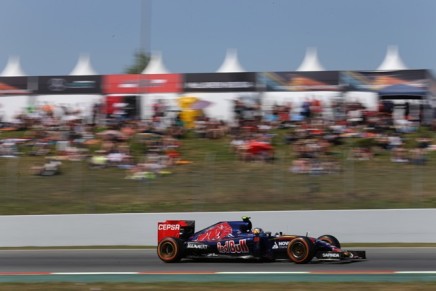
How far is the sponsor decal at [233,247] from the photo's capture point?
38.3ft

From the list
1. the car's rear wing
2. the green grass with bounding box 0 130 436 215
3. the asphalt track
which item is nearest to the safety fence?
the green grass with bounding box 0 130 436 215

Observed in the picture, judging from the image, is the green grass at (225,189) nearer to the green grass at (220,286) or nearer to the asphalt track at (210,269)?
the asphalt track at (210,269)

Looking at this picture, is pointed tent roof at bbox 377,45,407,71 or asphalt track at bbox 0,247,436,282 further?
pointed tent roof at bbox 377,45,407,71

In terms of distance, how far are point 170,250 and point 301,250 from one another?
2.37 meters

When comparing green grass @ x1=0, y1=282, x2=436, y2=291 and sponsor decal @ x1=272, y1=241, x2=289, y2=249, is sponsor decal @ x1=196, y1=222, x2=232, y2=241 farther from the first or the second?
green grass @ x1=0, y1=282, x2=436, y2=291

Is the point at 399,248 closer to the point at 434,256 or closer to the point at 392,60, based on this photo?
the point at 434,256

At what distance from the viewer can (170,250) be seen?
12148mm

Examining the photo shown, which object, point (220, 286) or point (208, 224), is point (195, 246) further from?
point (208, 224)

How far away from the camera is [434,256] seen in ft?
40.9

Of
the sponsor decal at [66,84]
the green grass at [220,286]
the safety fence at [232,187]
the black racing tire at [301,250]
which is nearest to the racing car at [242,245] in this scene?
the black racing tire at [301,250]

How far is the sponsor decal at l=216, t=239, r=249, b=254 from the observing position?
11672 mm

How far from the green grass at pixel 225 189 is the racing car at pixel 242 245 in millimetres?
5022

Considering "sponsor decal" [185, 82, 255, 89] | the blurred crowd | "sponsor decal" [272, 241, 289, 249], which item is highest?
"sponsor decal" [185, 82, 255, 89]

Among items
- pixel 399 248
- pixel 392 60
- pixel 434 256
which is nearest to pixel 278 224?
pixel 399 248
